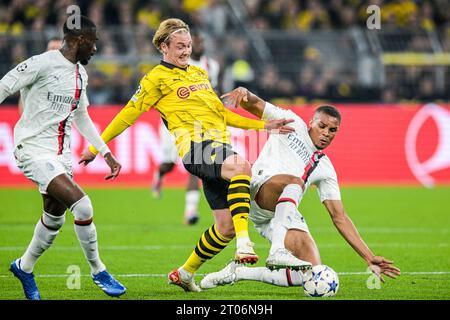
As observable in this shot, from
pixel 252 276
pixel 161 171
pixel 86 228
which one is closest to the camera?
pixel 86 228

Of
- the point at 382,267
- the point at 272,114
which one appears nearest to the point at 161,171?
the point at 272,114

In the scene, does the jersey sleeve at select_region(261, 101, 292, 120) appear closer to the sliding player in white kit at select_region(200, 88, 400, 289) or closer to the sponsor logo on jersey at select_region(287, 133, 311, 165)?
the sliding player in white kit at select_region(200, 88, 400, 289)

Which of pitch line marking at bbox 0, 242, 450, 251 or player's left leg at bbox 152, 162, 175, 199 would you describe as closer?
pitch line marking at bbox 0, 242, 450, 251

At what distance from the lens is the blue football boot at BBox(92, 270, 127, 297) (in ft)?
23.6

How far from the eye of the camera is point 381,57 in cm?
2111

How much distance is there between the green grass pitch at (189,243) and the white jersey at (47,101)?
127 centimetres

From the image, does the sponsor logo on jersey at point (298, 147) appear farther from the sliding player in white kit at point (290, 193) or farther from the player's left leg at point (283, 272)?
the player's left leg at point (283, 272)

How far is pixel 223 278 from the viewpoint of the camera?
25.2 feet

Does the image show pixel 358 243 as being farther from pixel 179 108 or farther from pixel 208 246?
pixel 179 108

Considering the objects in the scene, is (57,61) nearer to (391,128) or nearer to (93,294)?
(93,294)

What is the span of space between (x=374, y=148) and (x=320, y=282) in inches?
476

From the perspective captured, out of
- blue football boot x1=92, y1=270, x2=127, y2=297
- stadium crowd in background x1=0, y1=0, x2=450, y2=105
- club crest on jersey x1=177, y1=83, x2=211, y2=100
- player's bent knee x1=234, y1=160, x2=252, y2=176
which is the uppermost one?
stadium crowd in background x1=0, y1=0, x2=450, y2=105

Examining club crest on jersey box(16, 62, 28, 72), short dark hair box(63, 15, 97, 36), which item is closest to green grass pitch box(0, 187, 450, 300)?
club crest on jersey box(16, 62, 28, 72)
